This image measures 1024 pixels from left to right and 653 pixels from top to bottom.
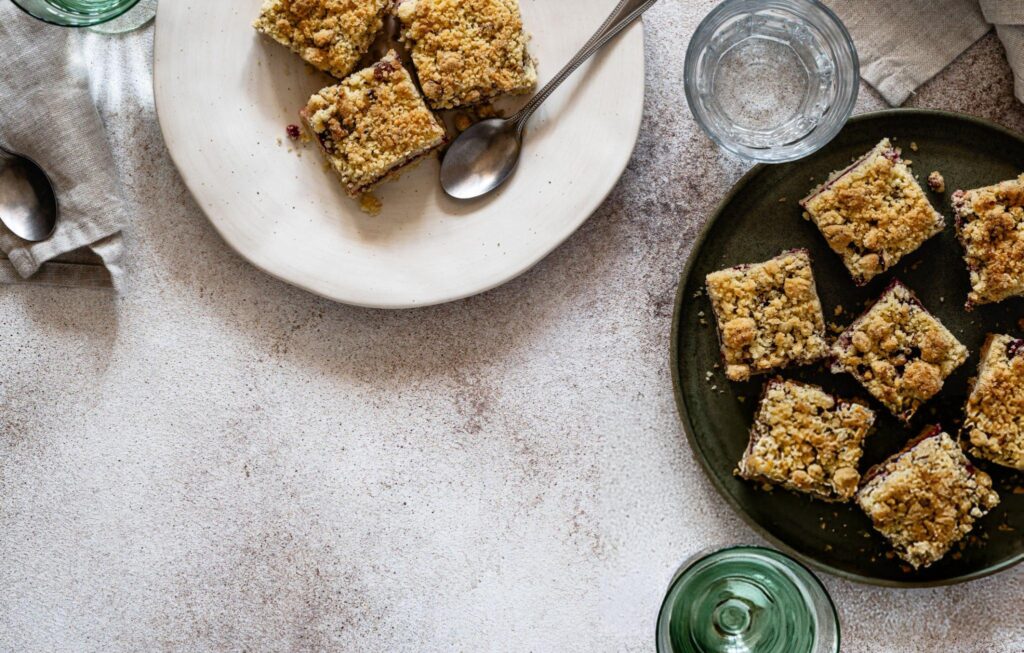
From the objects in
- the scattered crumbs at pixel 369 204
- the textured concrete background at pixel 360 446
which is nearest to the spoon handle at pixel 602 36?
the textured concrete background at pixel 360 446

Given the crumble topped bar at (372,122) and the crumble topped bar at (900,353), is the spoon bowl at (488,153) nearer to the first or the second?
the crumble topped bar at (372,122)

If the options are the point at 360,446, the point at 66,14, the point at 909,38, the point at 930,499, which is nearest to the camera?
the point at 930,499

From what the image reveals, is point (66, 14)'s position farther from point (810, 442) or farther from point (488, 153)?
point (810, 442)

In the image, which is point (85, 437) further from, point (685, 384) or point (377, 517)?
point (685, 384)

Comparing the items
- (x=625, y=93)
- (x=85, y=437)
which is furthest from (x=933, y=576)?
(x=85, y=437)

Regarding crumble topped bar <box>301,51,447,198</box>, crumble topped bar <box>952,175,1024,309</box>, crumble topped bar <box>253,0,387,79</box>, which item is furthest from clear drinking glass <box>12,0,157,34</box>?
crumble topped bar <box>952,175,1024,309</box>

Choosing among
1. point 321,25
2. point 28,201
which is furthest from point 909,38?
point 28,201
